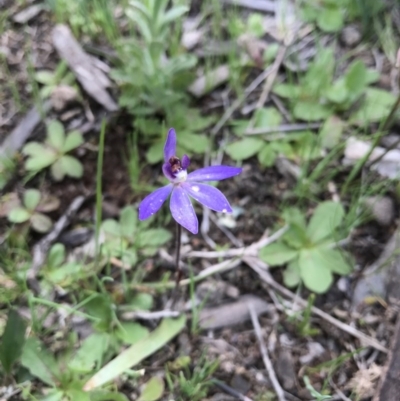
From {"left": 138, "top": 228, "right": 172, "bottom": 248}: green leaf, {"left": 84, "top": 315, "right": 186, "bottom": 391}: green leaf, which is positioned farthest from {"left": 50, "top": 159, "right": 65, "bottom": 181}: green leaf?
{"left": 84, "top": 315, "right": 186, "bottom": 391}: green leaf

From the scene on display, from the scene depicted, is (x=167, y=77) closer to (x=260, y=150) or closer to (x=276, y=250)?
(x=260, y=150)

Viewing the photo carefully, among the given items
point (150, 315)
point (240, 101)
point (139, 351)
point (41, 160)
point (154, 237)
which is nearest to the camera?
point (139, 351)

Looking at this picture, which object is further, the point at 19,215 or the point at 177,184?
the point at 19,215

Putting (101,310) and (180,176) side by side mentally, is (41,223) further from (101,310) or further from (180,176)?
(180,176)

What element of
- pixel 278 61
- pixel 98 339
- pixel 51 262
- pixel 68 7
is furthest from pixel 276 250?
pixel 68 7

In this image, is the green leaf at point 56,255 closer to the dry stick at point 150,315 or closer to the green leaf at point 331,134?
the dry stick at point 150,315

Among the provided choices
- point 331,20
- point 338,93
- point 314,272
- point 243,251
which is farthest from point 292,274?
point 331,20

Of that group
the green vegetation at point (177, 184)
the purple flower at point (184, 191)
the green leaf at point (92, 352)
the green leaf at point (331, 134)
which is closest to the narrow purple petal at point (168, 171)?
the purple flower at point (184, 191)
